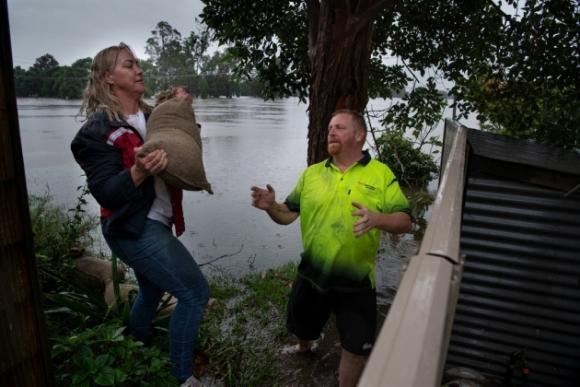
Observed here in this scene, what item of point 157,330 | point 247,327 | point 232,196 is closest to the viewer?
point 157,330

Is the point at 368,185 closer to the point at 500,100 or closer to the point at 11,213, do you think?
the point at 11,213

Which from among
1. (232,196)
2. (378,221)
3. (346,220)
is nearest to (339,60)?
(346,220)

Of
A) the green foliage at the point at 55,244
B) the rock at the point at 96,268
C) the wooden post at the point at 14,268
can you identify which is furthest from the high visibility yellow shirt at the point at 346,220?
the green foliage at the point at 55,244

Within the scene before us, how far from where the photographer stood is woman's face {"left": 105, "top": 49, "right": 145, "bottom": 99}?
218 cm

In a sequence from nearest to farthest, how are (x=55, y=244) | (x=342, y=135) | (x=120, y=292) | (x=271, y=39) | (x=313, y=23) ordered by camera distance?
(x=342, y=135), (x=120, y=292), (x=313, y=23), (x=55, y=244), (x=271, y=39)

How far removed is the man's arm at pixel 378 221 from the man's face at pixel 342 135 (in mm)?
509

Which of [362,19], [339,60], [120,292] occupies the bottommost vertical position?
[120,292]

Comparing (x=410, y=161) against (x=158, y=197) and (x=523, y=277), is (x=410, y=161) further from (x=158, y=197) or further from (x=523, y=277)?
(x=158, y=197)

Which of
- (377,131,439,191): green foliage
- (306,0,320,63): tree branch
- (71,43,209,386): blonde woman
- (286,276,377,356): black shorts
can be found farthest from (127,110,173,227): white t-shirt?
(377,131,439,191): green foliage

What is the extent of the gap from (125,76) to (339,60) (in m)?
2.22

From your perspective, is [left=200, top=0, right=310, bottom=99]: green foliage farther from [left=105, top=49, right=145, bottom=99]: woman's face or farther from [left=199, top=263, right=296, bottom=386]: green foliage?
[left=105, top=49, right=145, bottom=99]: woman's face

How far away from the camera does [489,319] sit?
3.21 meters

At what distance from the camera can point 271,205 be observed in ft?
8.64

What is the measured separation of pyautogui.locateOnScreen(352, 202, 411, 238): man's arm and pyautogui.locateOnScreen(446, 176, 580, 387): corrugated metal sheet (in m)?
0.97
